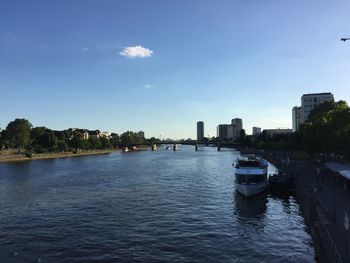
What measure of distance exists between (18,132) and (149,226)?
167270 millimetres

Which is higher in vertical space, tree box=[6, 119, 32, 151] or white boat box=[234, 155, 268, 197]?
tree box=[6, 119, 32, 151]

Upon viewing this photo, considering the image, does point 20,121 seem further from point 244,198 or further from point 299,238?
point 299,238

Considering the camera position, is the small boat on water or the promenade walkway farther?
the small boat on water

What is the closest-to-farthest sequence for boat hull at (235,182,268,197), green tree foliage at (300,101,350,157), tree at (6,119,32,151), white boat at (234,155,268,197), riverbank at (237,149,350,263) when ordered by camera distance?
riverbank at (237,149,350,263), boat hull at (235,182,268,197), white boat at (234,155,268,197), green tree foliage at (300,101,350,157), tree at (6,119,32,151)

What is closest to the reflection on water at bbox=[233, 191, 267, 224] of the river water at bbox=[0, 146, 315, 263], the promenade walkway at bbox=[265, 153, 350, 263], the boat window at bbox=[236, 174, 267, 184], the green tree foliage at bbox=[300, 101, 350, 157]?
the river water at bbox=[0, 146, 315, 263]

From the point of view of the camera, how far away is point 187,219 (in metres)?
43.2

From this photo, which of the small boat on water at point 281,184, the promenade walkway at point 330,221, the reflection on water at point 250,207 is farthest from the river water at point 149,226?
the small boat on water at point 281,184

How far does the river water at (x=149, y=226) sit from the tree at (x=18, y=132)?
135 metres

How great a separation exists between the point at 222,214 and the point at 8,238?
22.2 m

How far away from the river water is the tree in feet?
442

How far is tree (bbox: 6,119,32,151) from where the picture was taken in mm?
191925

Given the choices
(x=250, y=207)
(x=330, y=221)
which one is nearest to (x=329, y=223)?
(x=330, y=221)

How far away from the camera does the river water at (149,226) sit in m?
31.3

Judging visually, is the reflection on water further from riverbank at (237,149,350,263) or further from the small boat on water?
riverbank at (237,149,350,263)
